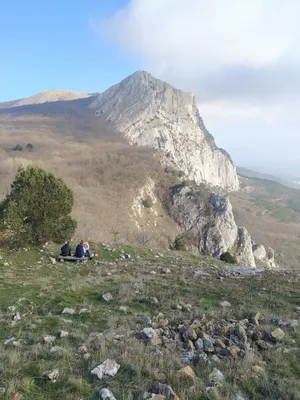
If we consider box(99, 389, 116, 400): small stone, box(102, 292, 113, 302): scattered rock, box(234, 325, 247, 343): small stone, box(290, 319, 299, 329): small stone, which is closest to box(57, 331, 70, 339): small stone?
box(99, 389, 116, 400): small stone

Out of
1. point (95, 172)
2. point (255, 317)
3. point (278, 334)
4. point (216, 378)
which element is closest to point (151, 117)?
point (95, 172)

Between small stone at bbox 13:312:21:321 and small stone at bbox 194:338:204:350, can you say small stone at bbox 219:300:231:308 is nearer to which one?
small stone at bbox 194:338:204:350

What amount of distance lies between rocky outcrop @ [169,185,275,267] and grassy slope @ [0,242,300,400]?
66.1 meters

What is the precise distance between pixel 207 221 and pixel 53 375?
8188 cm

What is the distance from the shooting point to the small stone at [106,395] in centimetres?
441

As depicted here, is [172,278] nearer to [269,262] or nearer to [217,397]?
[217,397]

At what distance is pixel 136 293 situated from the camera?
10766mm

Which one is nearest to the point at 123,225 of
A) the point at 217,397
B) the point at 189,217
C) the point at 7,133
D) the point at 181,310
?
the point at 189,217

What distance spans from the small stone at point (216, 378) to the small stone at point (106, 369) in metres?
1.53

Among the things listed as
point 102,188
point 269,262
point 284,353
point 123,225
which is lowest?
point 269,262

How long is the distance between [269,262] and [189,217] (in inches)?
1297

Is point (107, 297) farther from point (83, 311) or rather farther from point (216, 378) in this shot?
point (216, 378)

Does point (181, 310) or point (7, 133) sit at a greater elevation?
point (7, 133)

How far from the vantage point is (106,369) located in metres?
5.11
